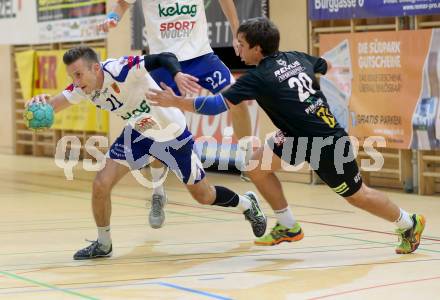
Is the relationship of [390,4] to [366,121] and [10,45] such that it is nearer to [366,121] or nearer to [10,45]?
[366,121]

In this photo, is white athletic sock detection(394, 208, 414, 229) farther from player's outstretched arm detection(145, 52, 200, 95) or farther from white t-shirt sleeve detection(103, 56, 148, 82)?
white t-shirt sleeve detection(103, 56, 148, 82)

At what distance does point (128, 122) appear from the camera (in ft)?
22.4

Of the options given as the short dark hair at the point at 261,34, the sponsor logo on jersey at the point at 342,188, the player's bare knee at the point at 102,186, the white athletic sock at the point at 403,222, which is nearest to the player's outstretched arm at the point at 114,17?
the player's bare knee at the point at 102,186

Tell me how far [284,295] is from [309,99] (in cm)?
164

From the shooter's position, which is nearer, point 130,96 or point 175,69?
point 175,69

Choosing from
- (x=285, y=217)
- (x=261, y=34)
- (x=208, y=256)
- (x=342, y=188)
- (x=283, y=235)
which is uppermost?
(x=261, y=34)

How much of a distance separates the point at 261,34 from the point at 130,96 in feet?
3.67

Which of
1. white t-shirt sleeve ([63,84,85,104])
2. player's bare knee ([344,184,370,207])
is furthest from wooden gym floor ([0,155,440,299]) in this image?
white t-shirt sleeve ([63,84,85,104])

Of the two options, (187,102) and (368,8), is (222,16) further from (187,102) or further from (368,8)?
(187,102)

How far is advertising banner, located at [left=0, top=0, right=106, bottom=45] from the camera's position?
52.3ft

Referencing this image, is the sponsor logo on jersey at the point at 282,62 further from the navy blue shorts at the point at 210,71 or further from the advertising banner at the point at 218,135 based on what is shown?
the advertising banner at the point at 218,135

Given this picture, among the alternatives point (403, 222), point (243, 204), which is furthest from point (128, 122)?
point (403, 222)

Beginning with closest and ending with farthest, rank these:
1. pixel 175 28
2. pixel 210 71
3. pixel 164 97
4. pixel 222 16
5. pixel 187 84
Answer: pixel 164 97
pixel 187 84
pixel 210 71
pixel 175 28
pixel 222 16

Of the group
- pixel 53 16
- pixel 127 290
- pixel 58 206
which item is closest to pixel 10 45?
pixel 53 16
